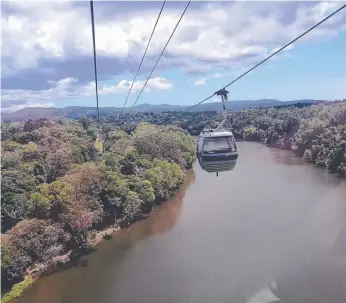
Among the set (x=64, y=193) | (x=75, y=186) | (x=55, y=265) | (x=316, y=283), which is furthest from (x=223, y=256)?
(x=75, y=186)

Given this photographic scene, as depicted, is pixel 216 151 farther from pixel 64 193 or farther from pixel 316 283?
pixel 64 193

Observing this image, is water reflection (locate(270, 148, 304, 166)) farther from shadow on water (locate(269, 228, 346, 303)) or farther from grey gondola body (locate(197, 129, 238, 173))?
grey gondola body (locate(197, 129, 238, 173))

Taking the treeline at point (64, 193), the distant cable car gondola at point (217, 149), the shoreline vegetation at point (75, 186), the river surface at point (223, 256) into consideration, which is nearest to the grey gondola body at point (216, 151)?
the distant cable car gondola at point (217, 149)

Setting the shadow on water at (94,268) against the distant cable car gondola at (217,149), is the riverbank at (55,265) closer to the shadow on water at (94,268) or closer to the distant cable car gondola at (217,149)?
the shadow on water at (94,268)

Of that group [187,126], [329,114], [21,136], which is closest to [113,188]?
[21,136]

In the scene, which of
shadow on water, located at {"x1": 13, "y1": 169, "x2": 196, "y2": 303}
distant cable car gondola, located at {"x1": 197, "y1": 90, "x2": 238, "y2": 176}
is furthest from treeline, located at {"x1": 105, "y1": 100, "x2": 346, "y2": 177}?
distant cable car gondola, located at {"x1": 197, "y1": 90, "x2": 238, "y2": 176}

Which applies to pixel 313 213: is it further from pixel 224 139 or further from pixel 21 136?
pixel 21 136

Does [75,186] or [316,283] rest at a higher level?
[75,186]
